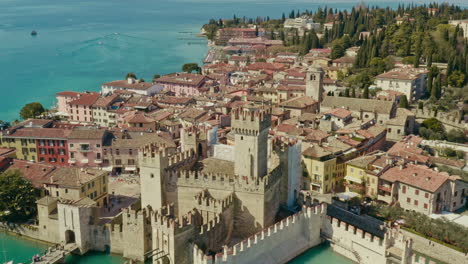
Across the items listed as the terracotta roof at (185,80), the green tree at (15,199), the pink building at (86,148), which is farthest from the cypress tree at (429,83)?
the green tree at (15,199)

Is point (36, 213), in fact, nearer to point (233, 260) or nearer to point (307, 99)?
point (233, 260)

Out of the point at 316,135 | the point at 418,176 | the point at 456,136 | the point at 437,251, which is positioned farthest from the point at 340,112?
the point at 437,251

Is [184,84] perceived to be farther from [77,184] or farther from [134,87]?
[77,184]

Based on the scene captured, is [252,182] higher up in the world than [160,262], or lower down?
higher up

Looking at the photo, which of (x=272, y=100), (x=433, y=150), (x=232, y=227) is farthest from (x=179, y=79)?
(x=232, y=227)

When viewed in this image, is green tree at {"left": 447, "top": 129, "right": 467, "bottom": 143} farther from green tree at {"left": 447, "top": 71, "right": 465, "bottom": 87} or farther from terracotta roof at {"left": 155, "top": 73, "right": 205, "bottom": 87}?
terracotta roof at {"left": 155, "top": 73, "right": 205, "bottom": 87}

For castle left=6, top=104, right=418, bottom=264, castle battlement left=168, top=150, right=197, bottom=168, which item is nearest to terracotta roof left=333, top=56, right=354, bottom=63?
castle left=6, top=104, right=418, bottom=264
